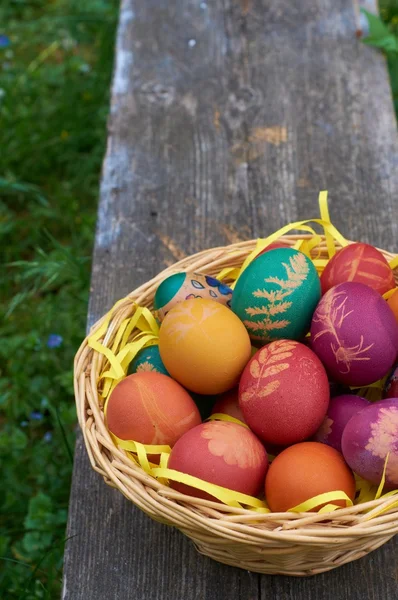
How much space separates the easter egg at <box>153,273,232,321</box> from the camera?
1.49m

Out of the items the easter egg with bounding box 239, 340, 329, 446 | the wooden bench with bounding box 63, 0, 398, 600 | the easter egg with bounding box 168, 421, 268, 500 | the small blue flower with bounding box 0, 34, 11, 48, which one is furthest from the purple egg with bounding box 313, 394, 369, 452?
the small blue flower with bounding box 0, 34, 11, 48

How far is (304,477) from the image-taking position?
1171mm

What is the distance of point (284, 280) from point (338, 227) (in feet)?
2.02

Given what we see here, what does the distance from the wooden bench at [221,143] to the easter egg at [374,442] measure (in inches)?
18.2

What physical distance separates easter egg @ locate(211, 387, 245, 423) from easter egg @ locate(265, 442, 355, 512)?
0.19m

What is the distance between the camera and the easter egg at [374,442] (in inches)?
45.3

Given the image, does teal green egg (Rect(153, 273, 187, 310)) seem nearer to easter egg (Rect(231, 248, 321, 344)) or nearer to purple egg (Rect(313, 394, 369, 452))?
easter egg (Rect(231, 248, 321, 344))

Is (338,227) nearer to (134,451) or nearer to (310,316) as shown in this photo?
(310,316)

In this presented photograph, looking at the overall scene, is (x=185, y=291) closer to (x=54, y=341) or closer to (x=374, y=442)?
(x=374, y=442)

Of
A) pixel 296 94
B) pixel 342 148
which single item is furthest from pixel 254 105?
pixel 342 148

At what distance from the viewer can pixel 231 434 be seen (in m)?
1.23

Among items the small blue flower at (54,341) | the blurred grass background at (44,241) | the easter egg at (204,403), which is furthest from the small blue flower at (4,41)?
the easter egg at (204,403)

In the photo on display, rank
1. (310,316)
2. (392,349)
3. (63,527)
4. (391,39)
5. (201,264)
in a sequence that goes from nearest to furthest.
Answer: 1. (392,349)
2. (310,316)
3. (201,264)
4. (63,527)
5. (391,39)

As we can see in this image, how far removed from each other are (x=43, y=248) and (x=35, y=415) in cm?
83
